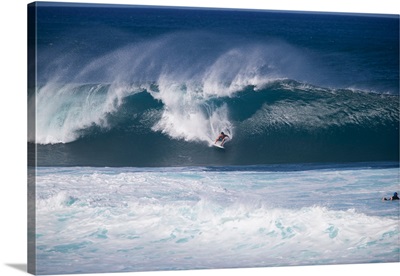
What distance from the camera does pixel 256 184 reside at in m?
9.90

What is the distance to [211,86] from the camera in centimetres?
998

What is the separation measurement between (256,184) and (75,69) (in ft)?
7.54

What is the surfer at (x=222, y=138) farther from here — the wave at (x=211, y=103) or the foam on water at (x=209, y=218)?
the foam on water at (x=209, y=218)

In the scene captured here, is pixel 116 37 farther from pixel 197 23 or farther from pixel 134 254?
pixel 134 254

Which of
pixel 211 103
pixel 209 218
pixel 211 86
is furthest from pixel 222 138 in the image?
pixel 209 218

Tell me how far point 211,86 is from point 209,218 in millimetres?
1445

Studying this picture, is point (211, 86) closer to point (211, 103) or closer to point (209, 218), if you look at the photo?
point (211, 103)

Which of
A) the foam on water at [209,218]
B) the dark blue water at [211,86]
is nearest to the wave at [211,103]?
the dark blue water at [211,86]

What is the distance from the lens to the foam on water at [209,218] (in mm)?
9398

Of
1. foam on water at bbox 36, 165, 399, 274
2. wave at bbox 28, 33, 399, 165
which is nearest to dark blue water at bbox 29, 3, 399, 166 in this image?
wave at bbox 28, 33, 399, 165

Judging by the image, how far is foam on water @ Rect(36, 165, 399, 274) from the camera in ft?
30.8

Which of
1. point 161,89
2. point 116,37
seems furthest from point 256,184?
point 116,37

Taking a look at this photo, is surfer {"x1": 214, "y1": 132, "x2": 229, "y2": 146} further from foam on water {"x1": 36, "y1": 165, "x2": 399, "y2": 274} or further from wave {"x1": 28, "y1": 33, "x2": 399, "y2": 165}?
foam on water {"x1": 36, "y1": 165, "x2": 399, "y2": 274}

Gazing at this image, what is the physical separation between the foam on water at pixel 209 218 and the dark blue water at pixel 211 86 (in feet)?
0.69
